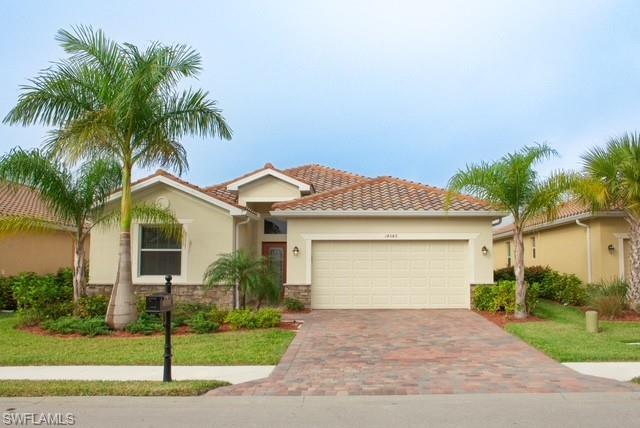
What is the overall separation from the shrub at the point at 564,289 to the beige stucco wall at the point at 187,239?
10.5 meters

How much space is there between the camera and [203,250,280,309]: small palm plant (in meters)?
13.8

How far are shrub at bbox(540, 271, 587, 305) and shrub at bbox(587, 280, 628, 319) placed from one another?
38.2 inches

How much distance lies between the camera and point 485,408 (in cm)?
670

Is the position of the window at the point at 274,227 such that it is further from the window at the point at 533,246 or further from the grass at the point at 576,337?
the window at the point at 533,246

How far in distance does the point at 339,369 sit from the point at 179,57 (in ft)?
26.2

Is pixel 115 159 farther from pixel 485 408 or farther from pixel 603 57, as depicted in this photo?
pixel 603 57

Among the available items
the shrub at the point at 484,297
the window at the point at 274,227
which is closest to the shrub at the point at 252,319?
the shrub at the point at 484,297

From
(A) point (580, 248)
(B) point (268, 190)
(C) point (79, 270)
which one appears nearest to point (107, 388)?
(C) point (79, 270)

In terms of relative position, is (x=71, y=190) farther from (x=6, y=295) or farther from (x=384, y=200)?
(x=384, y=200)

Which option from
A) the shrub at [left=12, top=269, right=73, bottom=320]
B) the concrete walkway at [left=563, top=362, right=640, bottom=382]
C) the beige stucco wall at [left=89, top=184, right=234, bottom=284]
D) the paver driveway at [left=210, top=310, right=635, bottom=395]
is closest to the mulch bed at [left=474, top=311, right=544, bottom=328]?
the paver driveway at [left=210, top=310, right=635, bottom=395]

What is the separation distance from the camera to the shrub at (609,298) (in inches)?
544

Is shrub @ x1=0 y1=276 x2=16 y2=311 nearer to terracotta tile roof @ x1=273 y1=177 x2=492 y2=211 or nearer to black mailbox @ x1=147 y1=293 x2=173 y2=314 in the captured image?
terracotta tile roof @ x1=273 y1=177 x2=492 y2=211

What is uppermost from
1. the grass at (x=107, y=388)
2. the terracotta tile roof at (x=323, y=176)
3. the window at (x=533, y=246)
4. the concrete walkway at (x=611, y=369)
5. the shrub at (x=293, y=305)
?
the terracotta tile roof at (x=323, y=176)

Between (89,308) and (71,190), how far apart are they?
298cm
